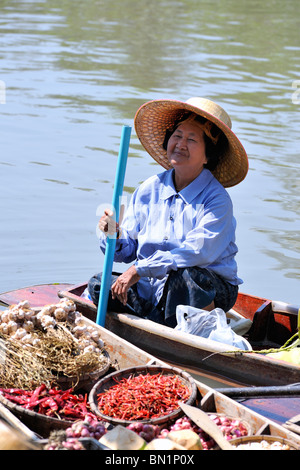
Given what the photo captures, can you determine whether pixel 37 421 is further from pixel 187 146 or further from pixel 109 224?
pixel 187 146

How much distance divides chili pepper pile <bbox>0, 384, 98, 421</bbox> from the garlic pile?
29 centimetres

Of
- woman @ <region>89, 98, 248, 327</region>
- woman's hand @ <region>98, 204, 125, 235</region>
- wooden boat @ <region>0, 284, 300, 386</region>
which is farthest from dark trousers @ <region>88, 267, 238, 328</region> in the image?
woman's hand @ <region>98, 204, 125, 235</region>

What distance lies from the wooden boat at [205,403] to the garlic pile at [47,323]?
72 millimetres

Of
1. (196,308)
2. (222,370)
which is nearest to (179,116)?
(196,308)

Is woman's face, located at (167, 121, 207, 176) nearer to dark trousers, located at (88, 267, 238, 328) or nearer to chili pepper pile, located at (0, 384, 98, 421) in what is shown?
dark trousers, located at (88, 267, 238, 328)

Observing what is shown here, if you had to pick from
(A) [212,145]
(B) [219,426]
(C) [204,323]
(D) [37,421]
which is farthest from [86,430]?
(A) [212,145]

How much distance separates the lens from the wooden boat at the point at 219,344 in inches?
134

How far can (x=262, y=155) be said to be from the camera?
8023 millimetres

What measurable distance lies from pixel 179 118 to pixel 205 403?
177 centimetres

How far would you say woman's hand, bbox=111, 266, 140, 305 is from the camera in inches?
147

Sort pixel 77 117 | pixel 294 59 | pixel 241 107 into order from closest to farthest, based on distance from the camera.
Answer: pixel 77 117 < pixel 241 107 < pixel 294 59

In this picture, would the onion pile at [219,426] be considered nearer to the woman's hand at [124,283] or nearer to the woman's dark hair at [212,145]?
the woman's hand at [124,283]
